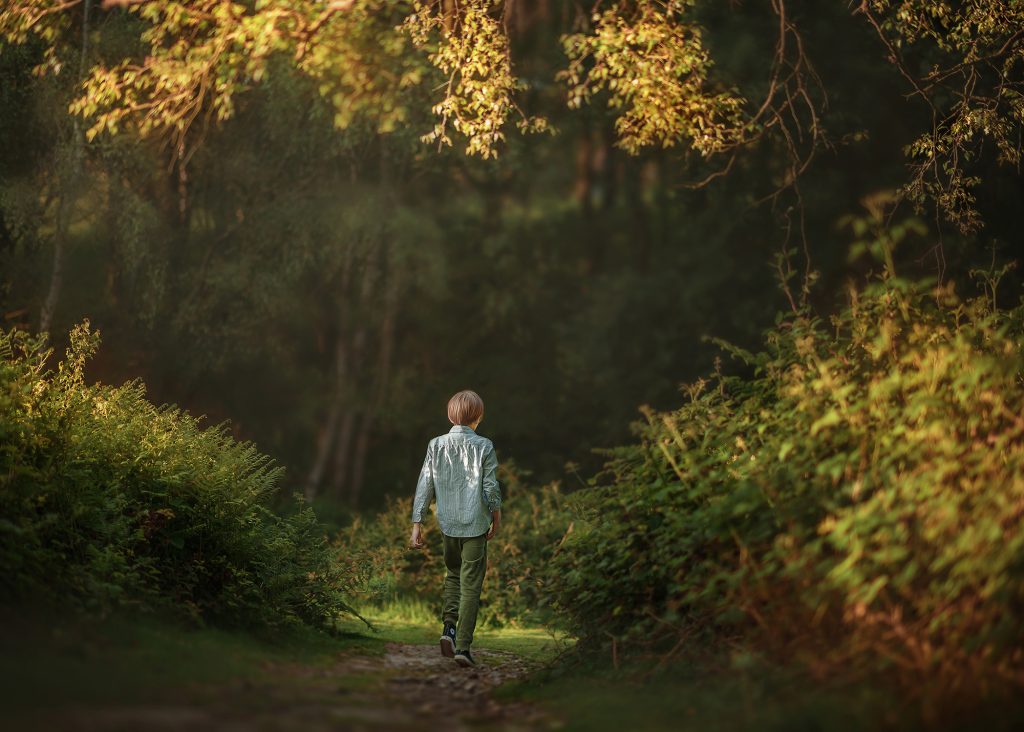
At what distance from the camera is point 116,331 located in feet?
68.7

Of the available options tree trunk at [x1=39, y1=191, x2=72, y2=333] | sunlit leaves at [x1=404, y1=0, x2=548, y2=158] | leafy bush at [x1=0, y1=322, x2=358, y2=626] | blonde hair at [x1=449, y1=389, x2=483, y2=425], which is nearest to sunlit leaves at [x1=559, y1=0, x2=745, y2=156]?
sunlit leaves at [x1=404, y1=0, x2=548, y2=158]

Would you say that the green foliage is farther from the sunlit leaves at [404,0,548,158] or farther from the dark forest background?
the sunlit leaves at [404,0,548,158]

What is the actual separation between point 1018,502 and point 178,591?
5.12m

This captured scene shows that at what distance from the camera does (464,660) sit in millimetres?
8906

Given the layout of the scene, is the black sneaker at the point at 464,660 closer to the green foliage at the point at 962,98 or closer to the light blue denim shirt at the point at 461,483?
the light blue denim shirt at the point at 461,483

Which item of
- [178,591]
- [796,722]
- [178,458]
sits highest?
[178,458]

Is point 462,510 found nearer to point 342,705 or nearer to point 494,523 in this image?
point 494,523

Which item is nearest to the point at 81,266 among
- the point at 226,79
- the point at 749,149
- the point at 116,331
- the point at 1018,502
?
the point at 116,331

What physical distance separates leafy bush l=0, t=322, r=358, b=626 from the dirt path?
887 mm

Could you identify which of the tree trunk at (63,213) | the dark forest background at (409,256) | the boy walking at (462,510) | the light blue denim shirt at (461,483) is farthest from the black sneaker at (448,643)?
the tree trunk at (63,213)

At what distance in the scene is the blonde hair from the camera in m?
9.30

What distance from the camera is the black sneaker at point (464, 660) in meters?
8.89

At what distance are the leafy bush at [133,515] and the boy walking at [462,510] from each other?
0.96 meters

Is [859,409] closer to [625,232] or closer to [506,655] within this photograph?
[506,655]
